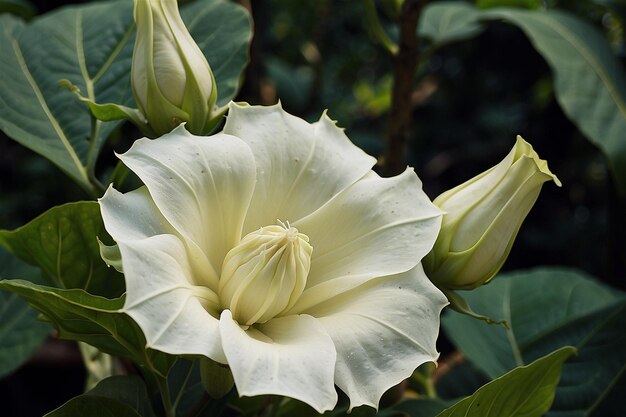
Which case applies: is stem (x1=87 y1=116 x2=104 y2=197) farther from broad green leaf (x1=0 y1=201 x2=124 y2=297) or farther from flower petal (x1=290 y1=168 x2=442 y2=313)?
flower petal (x1=290 y1=168 x2=442 y2=313)

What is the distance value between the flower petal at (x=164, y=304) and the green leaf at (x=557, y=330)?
17.4 inches

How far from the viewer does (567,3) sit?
1.49 m

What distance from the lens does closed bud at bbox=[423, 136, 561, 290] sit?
54 cm

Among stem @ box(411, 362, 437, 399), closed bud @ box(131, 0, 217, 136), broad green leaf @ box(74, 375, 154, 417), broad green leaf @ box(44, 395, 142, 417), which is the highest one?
closed bud @ box(131, 0, 217, 136)

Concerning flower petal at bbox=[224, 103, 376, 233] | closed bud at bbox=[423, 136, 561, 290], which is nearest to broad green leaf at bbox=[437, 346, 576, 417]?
closed bud at bbox=[423, 136, 561, 290]

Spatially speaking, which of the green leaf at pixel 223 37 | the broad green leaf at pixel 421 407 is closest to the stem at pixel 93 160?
the green leaf at pixel 223 37

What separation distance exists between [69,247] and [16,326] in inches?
11.1

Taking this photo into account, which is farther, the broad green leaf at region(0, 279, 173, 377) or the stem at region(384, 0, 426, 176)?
the stem at region(384, 0, 426, 176)

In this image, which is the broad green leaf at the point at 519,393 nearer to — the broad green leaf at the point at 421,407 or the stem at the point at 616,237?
the broad green leaf at the point at 421,407

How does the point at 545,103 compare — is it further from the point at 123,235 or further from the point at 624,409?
the point at 123,235

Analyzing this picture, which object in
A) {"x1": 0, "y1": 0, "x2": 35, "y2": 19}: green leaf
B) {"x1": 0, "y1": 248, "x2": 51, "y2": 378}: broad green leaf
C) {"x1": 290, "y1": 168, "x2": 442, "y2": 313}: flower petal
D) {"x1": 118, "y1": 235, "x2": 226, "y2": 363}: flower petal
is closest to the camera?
{"x1": 118, "y1": 235, "x2": 226, "y2": 363}: flower petal

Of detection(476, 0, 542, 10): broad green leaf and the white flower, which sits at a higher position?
the white flower

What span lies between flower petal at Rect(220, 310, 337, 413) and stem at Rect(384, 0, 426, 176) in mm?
396

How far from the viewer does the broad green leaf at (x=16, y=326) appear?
812 millimetres
